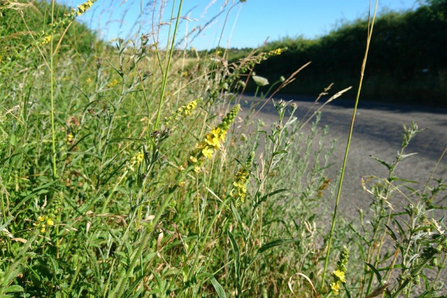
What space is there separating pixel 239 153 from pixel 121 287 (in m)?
2.32

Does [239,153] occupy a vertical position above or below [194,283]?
above

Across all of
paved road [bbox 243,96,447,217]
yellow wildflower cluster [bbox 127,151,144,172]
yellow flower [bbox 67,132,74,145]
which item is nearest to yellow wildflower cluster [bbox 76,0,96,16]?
yellow flower [bbox 67,132,74,145]

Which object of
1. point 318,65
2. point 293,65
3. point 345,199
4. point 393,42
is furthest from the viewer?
point 293,65

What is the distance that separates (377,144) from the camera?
6.21m

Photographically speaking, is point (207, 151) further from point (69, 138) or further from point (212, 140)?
point (69, 138)

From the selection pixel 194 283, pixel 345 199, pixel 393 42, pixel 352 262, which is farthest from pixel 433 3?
pixel 194 283

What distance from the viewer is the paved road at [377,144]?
443cm

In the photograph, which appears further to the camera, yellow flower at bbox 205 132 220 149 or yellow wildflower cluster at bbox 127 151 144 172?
yellow wildflower cluster at bbox 127 151 144 172

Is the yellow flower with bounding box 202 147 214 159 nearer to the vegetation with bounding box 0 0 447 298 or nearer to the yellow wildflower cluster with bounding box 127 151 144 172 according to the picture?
the vegetation with bounding box 0 0 447 298

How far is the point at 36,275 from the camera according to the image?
1.41 meters

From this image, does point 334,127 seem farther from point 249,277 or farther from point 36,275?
point 36,275

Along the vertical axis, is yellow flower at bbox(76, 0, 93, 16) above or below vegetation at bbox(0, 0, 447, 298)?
above

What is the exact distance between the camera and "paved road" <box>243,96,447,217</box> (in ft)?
14.5

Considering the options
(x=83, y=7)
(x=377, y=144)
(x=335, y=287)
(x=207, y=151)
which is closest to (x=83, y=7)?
(x=83, y=7)
